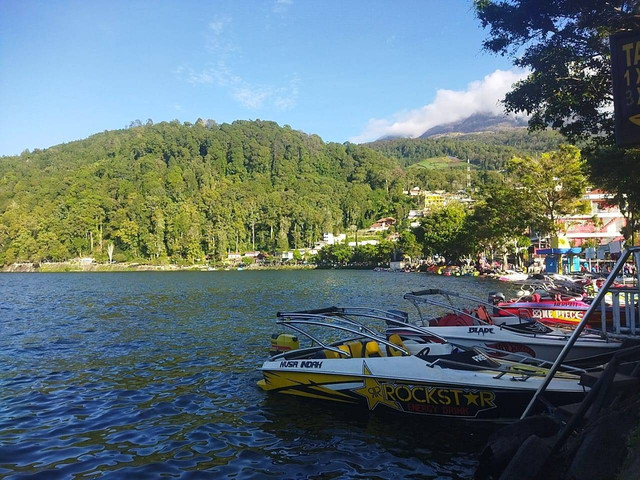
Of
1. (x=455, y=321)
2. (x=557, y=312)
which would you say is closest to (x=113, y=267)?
(x=557, y=312)

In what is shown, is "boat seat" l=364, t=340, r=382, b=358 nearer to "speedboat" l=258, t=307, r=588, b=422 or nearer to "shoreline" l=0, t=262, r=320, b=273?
"speedboat" l=258, t=307, r=588, b=422

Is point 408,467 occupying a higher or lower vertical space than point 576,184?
lower

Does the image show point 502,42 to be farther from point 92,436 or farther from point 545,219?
point 545,219

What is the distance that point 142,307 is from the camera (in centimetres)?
3628

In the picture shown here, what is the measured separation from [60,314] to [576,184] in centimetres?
5245

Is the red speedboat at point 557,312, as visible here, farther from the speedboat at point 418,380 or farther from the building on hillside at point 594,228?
the building on hillside at point 594,228

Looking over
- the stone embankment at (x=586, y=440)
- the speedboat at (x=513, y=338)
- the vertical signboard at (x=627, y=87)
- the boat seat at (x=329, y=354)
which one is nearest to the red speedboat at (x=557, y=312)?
the speedboat at (x=513, y=338)

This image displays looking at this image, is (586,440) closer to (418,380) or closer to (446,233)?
(418,380)

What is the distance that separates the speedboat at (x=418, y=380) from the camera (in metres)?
10.0

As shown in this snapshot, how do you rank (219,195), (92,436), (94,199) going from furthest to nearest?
(219,195), (94,199), (92,436)

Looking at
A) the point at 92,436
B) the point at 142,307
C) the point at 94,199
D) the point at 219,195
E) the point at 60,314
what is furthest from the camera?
the point at 219,195

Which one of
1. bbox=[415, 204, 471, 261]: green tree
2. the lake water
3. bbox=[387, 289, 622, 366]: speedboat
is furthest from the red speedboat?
bbox=[415, 204, 471, 261]: green tree

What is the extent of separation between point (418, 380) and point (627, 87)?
675 cm

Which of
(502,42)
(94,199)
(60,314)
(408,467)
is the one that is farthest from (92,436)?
(94,199)
